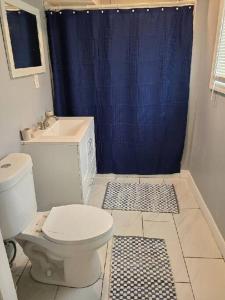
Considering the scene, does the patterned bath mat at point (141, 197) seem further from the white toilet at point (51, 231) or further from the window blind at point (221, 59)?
the window blind at point (221, 59)

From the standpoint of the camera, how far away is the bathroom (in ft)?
4.98

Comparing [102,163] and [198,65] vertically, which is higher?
[198,65]

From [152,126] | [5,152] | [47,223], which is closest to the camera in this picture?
[47,223]

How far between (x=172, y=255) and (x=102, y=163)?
139 centimetres

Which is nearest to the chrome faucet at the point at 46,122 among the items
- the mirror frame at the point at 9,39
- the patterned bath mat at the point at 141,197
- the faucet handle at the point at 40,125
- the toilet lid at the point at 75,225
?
the faucet handle at the point at 40,125

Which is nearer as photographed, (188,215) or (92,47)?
(188,215)

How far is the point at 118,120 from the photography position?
2695 mm

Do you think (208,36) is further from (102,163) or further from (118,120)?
(102,163)

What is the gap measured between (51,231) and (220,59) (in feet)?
5.99

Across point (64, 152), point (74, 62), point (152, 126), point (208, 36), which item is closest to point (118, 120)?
point (152, 126)

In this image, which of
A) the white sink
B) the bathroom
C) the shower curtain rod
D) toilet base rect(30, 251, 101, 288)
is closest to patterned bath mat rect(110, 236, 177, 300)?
the bathroom

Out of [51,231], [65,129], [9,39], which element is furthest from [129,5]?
[51,231]

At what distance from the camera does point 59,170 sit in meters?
2.00

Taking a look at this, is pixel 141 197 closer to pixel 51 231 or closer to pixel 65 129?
pixel 65 129
